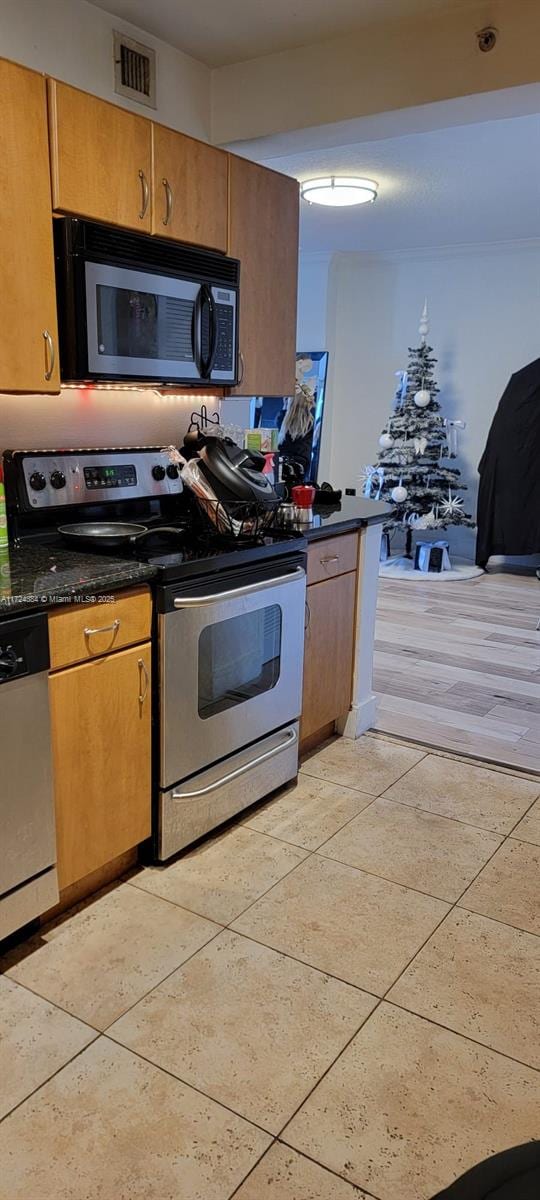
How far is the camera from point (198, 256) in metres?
2.53

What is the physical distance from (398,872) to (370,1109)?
833 mm

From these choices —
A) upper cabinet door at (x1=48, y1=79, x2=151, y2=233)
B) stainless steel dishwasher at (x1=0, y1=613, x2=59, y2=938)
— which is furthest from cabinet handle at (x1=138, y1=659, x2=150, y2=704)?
upper cabinet door at (x1=48, y1=79, x2=151, y2=233)

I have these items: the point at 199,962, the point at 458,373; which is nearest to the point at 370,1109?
the point at 199,962

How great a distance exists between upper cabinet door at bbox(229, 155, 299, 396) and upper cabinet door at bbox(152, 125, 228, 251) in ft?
0.24

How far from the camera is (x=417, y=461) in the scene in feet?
21.9

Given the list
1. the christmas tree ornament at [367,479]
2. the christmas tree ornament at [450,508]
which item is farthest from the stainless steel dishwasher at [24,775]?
the christmas tree ornament at [367,479]

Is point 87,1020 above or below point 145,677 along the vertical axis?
below

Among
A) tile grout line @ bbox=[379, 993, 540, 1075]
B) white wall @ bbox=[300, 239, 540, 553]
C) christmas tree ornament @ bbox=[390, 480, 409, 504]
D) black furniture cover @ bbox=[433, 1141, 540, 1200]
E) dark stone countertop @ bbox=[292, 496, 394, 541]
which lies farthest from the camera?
white wall @ bbox=[300, 239, 540, 553]

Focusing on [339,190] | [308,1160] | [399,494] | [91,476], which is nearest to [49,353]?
[91,476]

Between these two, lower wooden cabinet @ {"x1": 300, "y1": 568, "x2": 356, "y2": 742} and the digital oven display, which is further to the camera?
lower wooden cabinet @ {"x1": 300, "y1": 568, "x2": 356, "y2": 742}

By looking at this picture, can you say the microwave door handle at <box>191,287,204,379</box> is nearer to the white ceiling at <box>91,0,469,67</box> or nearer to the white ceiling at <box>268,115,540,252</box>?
the white ceiling at <box>91,0,469,67</box>

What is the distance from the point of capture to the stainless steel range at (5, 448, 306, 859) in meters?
2.17

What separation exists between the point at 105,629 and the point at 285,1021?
0.98m

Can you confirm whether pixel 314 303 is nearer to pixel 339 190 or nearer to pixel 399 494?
pixel 399 494
